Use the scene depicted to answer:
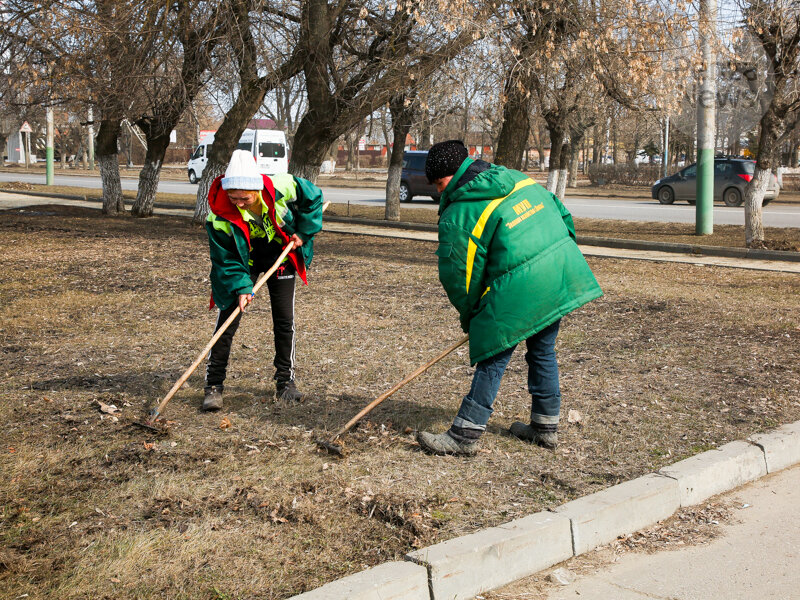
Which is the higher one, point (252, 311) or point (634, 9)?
point (634, 9)

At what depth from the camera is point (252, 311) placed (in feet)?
28.0

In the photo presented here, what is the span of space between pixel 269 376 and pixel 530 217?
2.63m

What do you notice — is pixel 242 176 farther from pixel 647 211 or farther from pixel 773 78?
pixel 647 211

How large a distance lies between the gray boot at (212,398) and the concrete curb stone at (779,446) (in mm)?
3106

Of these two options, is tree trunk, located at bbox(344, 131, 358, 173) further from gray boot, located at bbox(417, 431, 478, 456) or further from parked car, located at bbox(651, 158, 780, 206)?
gray boot, located at bbox(417, 431, 478, 456)

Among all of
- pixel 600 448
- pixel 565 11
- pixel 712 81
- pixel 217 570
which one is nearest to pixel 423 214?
pixel 712 81

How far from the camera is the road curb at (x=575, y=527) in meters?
3.24

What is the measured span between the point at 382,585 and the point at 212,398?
96.6 inches

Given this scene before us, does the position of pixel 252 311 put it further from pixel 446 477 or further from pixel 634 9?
pixel 634 9

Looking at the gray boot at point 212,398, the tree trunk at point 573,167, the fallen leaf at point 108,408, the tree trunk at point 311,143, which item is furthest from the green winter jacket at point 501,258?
the tree trunk at point 573,167

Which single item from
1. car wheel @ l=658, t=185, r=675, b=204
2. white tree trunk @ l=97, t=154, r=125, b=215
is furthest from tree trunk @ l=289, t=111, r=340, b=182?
car wheel @ l=658, t=185, r=675, b=204

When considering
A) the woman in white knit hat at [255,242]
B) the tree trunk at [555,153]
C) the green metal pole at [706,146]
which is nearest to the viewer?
the woman in white knit hat at [255,242]

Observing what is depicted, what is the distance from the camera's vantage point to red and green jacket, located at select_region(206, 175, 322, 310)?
16.7 feet

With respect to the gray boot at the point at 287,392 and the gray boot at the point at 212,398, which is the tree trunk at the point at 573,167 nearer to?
the gray boot at the point at 287,392
